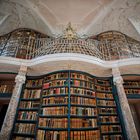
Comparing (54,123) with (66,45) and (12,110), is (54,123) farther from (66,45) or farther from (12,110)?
(66,45)

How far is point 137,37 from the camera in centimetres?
556

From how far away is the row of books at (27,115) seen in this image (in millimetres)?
3020

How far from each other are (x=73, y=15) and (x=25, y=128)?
519 cm

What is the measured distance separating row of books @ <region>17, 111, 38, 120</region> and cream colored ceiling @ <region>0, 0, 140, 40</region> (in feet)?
12.7

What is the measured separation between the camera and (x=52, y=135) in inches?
101

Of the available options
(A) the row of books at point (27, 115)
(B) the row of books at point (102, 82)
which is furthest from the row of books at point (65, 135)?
(B) the row of books at point (102, 82)

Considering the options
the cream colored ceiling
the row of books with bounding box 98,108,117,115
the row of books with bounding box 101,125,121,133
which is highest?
the cream colored ceiling

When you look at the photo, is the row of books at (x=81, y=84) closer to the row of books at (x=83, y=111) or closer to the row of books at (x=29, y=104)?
the row of books at (x=83, y=111)

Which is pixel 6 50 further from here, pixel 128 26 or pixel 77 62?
pixel 128 26

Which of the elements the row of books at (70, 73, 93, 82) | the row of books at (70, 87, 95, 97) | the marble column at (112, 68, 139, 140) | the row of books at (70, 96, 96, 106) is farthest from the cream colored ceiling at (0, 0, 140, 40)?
the row of books at (70, 96, 96, 106)

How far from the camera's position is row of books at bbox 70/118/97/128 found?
2.65 m

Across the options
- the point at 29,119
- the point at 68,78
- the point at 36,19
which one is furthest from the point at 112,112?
the point at 36,19

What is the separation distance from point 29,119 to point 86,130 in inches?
57.5

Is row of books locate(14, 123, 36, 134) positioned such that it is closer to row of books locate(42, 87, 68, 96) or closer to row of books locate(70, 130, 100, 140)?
row of books locate(42, 87, 68, 96)
